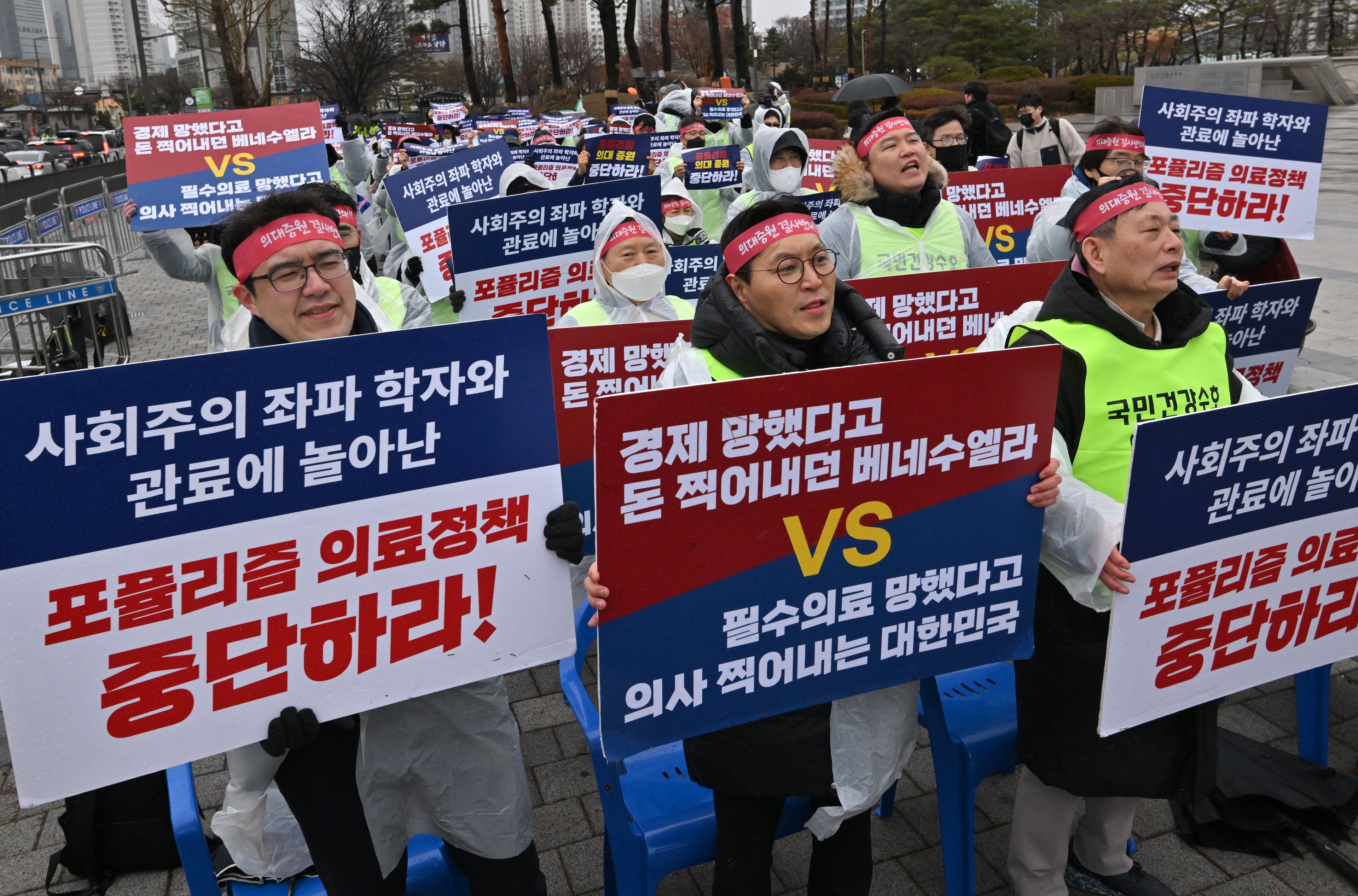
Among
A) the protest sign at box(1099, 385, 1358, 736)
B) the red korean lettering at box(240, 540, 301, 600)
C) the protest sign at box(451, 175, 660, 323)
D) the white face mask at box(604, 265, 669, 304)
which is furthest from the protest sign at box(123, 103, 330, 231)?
the protest sign at box(1099, 385, 1358, 736)

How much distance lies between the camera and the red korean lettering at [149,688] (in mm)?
2004

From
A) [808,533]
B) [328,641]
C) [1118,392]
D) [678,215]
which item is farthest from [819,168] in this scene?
[328,641]

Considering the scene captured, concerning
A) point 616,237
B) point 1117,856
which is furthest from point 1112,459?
point 616,237

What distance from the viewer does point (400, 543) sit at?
7.29 ft

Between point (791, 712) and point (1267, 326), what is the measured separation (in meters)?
3.23

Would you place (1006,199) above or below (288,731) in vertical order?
above

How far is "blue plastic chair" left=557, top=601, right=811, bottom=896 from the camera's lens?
103 inches

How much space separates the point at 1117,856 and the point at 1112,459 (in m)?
1.22

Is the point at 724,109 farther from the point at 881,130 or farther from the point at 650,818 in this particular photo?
the point at 650,818

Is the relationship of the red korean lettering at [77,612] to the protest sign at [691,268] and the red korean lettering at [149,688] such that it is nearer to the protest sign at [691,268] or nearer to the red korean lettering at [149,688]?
the red korean lettering at [149,688]

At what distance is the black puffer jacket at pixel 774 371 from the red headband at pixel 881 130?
2008mm

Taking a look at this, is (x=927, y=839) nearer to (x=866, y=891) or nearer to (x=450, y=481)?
(x=866, y=891)

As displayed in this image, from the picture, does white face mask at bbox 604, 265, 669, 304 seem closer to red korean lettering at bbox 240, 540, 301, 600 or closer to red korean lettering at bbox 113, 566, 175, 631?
red korean lettering at bbox 240, 540, 301, 600

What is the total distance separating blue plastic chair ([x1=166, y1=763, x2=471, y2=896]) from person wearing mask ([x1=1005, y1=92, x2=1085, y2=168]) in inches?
355
